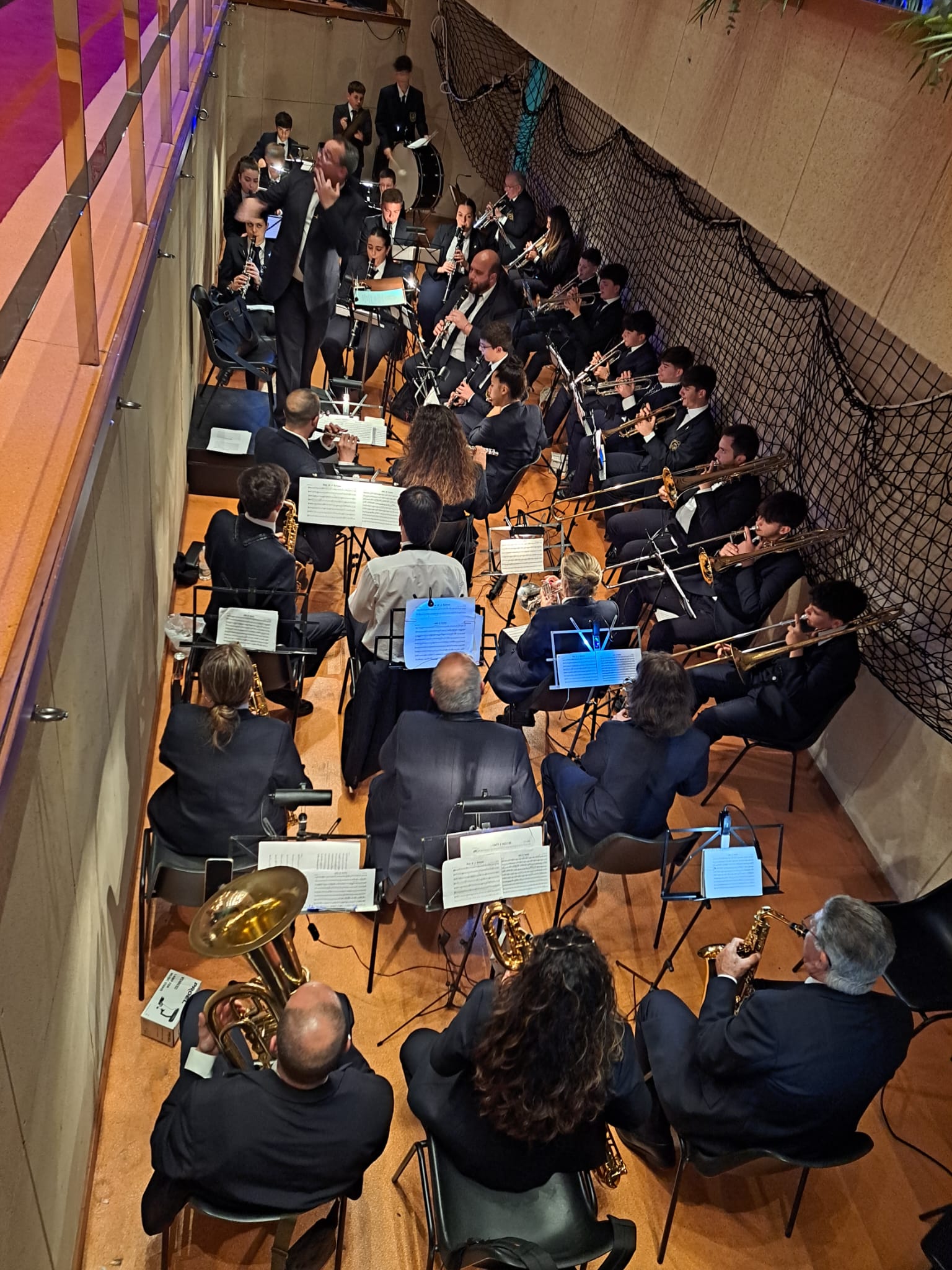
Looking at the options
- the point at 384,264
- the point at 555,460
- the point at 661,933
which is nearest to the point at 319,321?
the point at 384,264

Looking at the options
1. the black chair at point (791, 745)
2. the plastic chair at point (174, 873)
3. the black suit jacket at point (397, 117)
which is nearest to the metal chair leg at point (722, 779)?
the black chair at point (791, 745)

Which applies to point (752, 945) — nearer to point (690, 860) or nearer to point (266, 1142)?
point (690, 860)

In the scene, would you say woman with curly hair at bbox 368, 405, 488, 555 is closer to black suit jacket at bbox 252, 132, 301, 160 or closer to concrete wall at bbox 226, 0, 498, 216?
black suit jacket at bbox 252, 132, 301, 160

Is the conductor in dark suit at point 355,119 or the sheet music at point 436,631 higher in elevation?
the conductor in dark suit at point 355,119

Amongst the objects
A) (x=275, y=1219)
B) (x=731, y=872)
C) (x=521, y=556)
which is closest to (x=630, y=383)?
(x=521, y=556)

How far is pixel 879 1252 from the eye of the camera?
3.37 meters

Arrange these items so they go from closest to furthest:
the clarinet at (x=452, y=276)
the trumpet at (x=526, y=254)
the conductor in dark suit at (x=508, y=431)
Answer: the conductor in dark suit at (x=508, y=431) → the clarinet at (x=452, y=276) → the trumpet at (x=526, y=254)

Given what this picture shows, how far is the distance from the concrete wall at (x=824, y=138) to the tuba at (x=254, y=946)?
8.58 ft

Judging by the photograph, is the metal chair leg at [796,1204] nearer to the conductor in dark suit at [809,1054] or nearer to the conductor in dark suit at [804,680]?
the conductor in dark suit at [809,1054]

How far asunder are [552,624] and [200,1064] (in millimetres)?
2492

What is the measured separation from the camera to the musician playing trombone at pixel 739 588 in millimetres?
5250

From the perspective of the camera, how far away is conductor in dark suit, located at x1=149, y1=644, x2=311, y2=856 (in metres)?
3.34

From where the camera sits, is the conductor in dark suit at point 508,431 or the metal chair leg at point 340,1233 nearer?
the metal chair leg at point 340,1233

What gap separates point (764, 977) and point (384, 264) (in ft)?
21.2
